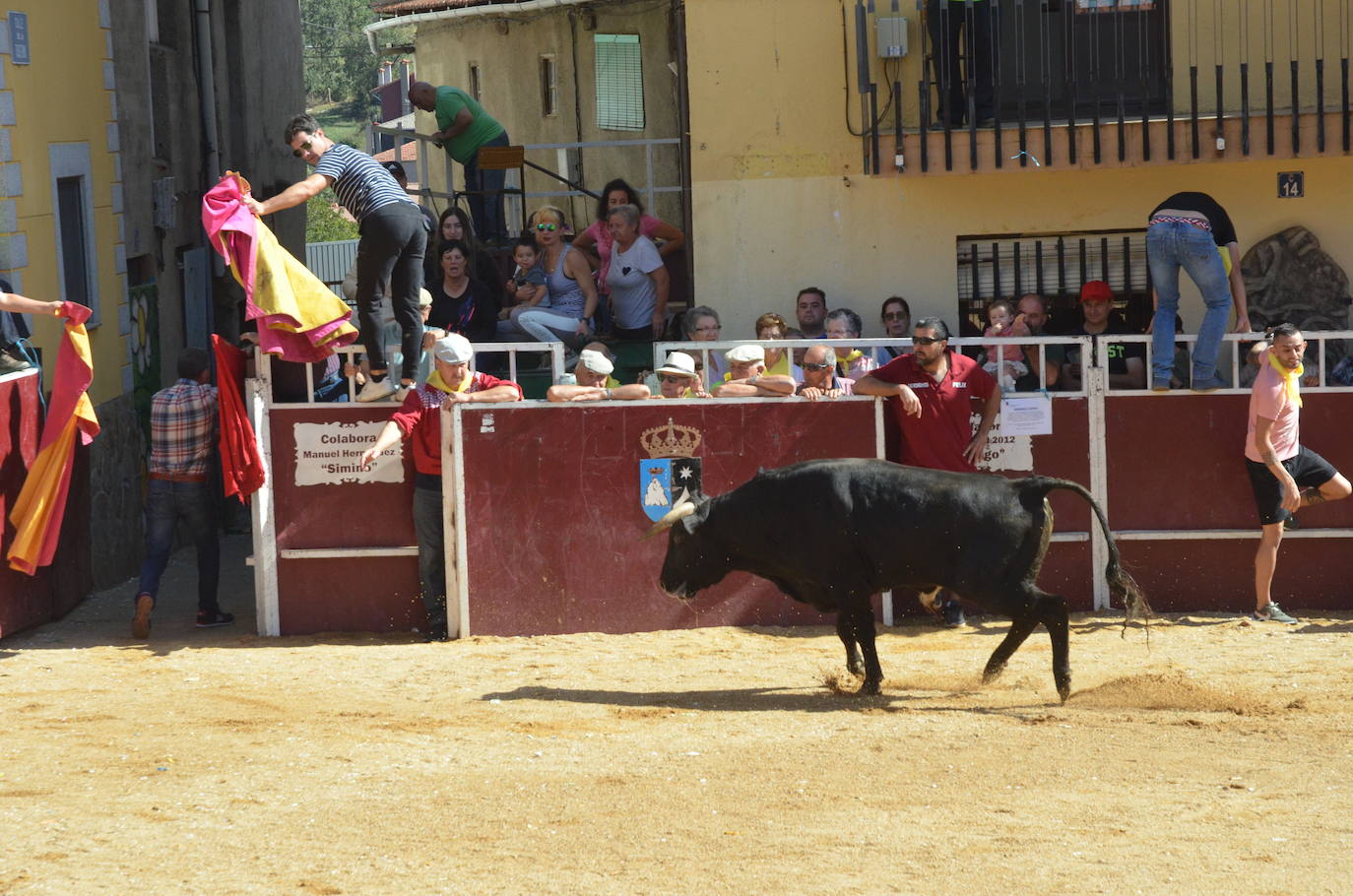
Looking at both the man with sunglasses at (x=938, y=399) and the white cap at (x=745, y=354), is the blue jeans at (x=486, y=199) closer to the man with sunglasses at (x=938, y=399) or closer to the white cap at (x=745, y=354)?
the white cap at (x=745, y=354)

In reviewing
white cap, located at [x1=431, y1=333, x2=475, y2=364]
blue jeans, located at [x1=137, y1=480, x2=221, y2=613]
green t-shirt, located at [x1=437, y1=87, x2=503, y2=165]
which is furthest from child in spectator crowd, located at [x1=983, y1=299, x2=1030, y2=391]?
green t-shirt, located at [x1=437, y1=87, x2=503, y2=165]

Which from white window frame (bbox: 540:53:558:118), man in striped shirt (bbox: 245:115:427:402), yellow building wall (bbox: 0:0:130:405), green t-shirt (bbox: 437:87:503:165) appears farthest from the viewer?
white window frame (bbox: 540:53:558:118)

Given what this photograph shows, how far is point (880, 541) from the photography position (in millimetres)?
9797

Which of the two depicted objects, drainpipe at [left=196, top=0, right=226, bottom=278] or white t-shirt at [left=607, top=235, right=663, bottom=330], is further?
drainpipe at [left=196, top=0, right=226, bottom=278]

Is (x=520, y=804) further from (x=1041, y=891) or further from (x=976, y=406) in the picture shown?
(x=976, y=406)

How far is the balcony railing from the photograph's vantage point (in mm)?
14195

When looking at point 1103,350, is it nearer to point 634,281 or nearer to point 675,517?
point 675,517

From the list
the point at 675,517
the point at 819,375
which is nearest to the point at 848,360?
the point at 819,375

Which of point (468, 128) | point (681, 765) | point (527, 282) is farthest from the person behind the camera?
point (468, 128)

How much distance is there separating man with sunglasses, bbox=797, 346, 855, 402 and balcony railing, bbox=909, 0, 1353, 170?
3290 mm

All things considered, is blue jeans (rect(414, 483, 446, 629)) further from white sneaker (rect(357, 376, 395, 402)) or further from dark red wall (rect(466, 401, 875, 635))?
white sneaker (rect(357, 376, 395, 402))

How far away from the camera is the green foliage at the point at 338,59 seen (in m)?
79.3

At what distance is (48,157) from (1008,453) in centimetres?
787

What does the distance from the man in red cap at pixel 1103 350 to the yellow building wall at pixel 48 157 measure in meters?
7.40
